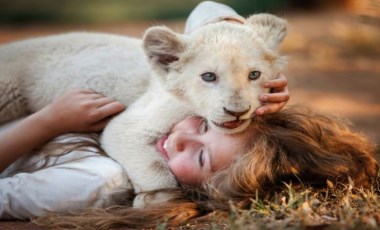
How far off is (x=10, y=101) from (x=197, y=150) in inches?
61.3

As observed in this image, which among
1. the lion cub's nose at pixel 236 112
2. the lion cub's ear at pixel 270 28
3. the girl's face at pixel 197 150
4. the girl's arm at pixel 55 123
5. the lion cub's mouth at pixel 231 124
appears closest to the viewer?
the lion cub's nose at pixel 236 112

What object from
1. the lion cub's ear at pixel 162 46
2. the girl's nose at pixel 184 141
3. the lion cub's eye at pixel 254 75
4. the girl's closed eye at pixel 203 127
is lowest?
the girl's nose at pixel 184 141

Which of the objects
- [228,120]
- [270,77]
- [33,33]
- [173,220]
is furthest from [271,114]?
[33,33]

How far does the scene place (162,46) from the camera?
3.58 m

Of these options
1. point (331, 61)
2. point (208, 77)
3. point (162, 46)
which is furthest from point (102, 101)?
point (331, 61)

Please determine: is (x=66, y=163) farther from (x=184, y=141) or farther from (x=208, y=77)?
(x=208, y=77)

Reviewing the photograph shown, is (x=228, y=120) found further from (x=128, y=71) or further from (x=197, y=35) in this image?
(x=128, y=71)

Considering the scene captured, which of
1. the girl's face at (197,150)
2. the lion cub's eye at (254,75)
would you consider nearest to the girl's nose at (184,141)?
the girl's face at (197,150)

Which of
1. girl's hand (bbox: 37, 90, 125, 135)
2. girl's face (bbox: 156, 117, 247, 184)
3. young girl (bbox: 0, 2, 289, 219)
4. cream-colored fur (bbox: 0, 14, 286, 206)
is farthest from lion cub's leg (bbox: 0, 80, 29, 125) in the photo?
girl's face (bbox: 156, 117, 247, 184)

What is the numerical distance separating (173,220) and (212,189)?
29 cm

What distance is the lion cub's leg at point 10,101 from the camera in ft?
14.5

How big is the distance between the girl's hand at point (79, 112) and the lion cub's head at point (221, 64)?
56 centimetres

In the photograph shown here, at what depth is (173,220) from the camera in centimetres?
334

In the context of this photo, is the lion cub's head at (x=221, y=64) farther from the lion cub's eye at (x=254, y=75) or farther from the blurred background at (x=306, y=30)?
the blurred background at (x=306, y=30)
